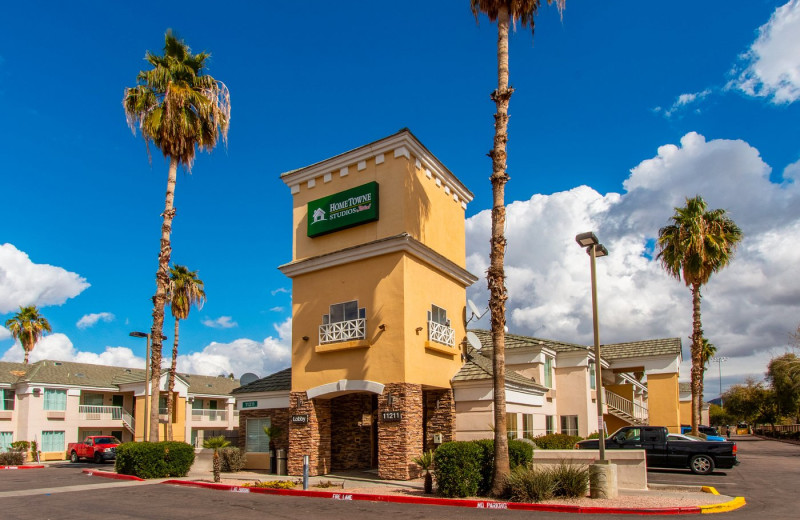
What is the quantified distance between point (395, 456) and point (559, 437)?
8.50 m

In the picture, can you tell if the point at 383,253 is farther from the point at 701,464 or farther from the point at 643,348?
the point at 643,348

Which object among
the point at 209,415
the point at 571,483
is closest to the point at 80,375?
the point at 209,415

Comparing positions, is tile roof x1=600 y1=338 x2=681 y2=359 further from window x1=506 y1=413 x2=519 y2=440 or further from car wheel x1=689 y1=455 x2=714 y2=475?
window x1=506 y1=413 x2=519 y2=440

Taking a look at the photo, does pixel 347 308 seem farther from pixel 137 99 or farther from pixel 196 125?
pixel 137 99

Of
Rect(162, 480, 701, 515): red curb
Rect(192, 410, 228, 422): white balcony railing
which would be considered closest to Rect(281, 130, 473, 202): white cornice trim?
→ Rect(162, 480, 701, 515): red curb

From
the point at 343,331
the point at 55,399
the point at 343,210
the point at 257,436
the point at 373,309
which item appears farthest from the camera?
the point at 55,399

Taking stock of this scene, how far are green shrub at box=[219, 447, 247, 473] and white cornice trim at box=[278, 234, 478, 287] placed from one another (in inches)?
282

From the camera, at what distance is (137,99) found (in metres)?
24.8

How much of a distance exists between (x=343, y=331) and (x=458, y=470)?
7.84 meters

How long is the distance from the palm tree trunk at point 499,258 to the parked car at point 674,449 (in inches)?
335

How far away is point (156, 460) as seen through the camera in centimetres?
2148

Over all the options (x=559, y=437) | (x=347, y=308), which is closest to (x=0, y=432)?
(x=347, y=308)

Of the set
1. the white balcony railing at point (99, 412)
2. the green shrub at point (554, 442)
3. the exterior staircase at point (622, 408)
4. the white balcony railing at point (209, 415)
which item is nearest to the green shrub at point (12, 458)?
the white balcony railing at point (99, 412)

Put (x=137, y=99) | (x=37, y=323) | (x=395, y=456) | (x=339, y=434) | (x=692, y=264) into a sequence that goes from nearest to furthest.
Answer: (x=395, y=456)
(x=339, y=434)
(x=137, y=99)
(x=692, y=264)
(x=37, y=323)
